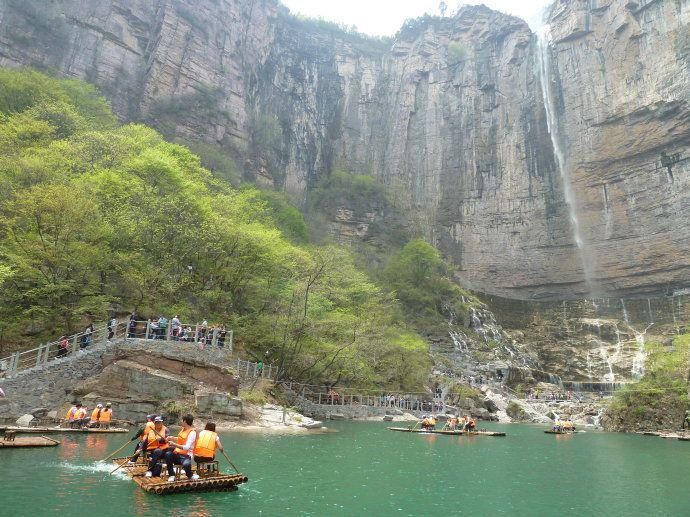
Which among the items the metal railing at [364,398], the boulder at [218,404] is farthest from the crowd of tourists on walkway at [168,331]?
the metal railing at [364,398]

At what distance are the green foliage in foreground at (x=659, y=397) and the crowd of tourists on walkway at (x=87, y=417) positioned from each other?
85.2ft

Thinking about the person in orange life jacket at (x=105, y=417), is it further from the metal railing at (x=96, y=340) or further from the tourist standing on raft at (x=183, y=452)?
the tourist standing on raft at (x=183, y=452)

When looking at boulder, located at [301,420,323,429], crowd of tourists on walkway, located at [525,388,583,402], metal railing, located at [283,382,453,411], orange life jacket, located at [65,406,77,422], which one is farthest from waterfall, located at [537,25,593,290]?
orange life jacket, located at [65,406,77,422]

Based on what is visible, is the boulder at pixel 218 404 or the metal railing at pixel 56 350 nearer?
the metal railing at pixel 56 350

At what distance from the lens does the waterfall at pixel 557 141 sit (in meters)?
57.6

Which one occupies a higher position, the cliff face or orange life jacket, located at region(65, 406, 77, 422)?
the cliff face

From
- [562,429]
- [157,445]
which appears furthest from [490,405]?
[157,445]

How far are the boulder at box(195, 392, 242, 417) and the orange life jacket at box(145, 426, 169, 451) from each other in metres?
9.47

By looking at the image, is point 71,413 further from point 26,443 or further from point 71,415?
point 26,443

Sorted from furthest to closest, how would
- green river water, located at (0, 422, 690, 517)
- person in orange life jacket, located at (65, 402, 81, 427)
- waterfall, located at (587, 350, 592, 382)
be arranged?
waterfall, located at (587, 350, 592, 382)
person in orange life jacket, located at (65, 402, 81, 427)
green river water, located at (0, 422, 690, 517)

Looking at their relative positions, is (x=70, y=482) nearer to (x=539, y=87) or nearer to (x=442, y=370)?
(x=442, y=370)

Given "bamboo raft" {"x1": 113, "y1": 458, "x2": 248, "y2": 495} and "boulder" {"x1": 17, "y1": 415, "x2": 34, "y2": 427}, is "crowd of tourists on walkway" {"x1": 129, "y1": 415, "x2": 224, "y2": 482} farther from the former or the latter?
"boulder" {"x1": 17, "y1": 415, "x2": 34, "y2": 427}

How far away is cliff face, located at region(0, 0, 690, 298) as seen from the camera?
171 ft

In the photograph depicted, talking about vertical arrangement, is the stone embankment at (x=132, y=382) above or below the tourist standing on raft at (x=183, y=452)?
above
